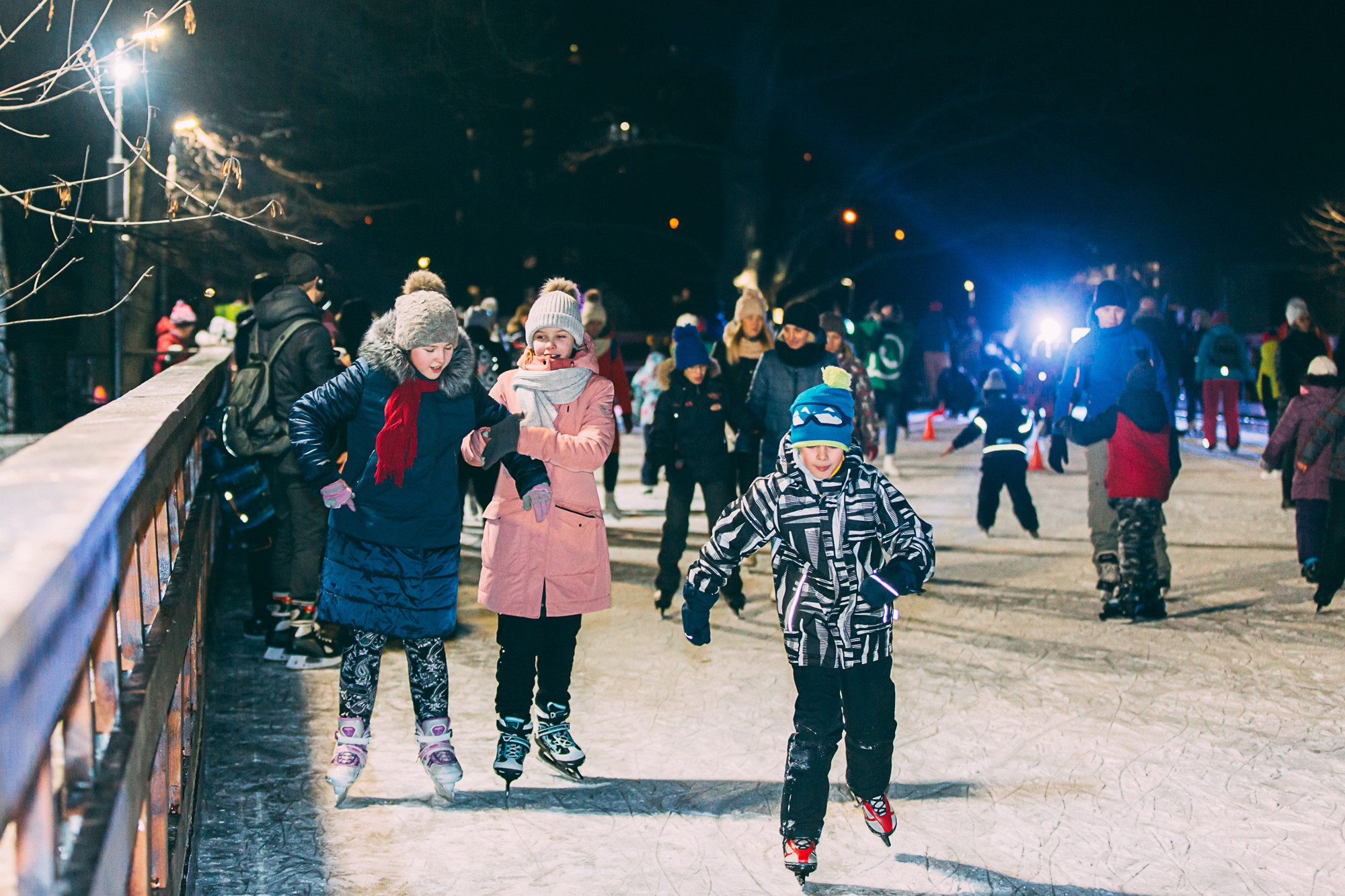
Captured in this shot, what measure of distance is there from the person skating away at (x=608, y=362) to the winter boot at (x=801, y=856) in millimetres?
6432

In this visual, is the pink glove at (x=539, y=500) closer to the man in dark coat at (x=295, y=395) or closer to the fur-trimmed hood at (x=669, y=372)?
the man in dark coat at (x=295, y=395)

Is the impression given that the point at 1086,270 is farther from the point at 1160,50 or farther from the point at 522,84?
the point at 522,84

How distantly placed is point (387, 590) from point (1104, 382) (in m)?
4.42

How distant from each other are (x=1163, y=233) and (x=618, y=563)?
2732cm

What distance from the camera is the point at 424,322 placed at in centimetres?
450

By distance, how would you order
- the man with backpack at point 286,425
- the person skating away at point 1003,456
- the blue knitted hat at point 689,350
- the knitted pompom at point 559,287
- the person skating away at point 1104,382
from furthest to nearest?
the person skating away at point 1003,456
the blue knitted hat at point 689,350
the person skating away at point 1104,382
the man with backpack at point 286,425
the knitted pompom at point 559,287

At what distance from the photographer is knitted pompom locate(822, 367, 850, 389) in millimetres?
4721

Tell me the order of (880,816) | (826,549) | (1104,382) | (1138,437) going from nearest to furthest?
1. (826,549)
2. (880,816)
3. (1138,437)
4. (1104,382)

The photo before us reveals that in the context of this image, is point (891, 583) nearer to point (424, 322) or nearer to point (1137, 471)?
point (424, 322)

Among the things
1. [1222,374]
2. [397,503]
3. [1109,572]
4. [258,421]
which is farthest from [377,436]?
[1222,374]

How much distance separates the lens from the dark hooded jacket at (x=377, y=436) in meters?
4.48

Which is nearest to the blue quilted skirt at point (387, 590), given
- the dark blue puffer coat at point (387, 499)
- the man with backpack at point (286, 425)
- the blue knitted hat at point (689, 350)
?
the dark blue puffer coat at point (387, 499)

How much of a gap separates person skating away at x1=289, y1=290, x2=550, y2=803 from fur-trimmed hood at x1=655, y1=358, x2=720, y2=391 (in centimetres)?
297

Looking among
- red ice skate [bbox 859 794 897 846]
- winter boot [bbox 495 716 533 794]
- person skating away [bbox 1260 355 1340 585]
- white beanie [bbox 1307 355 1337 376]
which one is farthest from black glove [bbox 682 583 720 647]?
white beanie [bbox 1307 355 1337 376]
